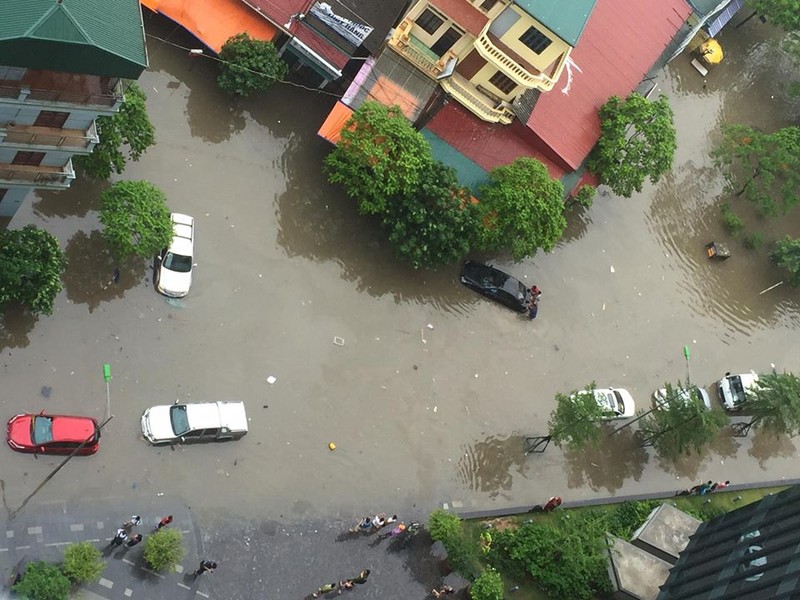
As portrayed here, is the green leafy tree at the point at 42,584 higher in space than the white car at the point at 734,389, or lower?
lower

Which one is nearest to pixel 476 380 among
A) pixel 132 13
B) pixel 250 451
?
pixel 250 451

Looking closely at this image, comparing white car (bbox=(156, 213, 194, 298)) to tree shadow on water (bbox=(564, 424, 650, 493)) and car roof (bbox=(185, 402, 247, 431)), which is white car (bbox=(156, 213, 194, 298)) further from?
tree shadow on water (bbox=(564, 424, 650, 493))

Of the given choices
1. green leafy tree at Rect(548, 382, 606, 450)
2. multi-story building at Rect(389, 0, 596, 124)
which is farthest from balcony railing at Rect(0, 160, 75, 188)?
green leafy tree at Rect(548, 382, 606, 450)

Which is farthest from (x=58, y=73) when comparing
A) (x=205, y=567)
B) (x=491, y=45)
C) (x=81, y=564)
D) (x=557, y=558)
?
(x=557, y=558)

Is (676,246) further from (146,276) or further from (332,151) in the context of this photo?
(146,276)

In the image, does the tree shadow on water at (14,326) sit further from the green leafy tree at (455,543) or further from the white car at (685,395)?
the white car at (685,395)

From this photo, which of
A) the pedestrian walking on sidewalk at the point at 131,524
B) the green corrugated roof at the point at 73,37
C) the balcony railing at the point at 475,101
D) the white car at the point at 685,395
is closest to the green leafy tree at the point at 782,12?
the balcony railing at the point at 475,101
